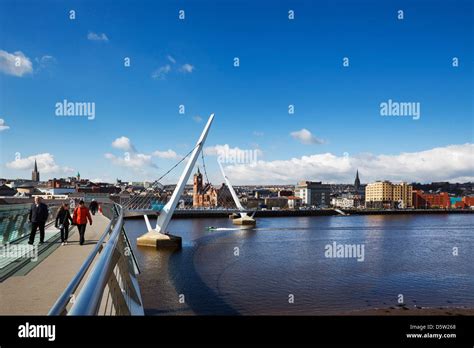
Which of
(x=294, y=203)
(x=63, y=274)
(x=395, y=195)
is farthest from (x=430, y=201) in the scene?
(x=63, y=274)

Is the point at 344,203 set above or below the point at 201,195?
below

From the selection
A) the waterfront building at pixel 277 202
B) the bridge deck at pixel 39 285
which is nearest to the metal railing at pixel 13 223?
the bridge deck at pixel 39 285

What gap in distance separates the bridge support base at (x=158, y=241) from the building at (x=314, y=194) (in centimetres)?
11643

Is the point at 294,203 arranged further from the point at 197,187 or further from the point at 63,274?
the point at 63,274

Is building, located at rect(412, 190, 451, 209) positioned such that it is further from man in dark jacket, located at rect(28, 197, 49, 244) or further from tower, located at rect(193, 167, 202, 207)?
man in dark jacket, located at rect(28, 197, 49, 244)

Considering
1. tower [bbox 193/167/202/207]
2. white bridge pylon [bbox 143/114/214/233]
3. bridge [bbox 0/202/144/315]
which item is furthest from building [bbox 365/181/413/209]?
bridge [bbox 0/202/144/315]

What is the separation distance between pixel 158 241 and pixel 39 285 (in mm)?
26956

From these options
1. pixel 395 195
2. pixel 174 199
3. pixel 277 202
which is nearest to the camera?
pixel 174 199

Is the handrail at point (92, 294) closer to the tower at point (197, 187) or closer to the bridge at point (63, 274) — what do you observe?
the bridge at point (63, 274)

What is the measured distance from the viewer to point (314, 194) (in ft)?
489

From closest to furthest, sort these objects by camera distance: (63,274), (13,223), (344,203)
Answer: (63,274), (13,223), (344,203)
